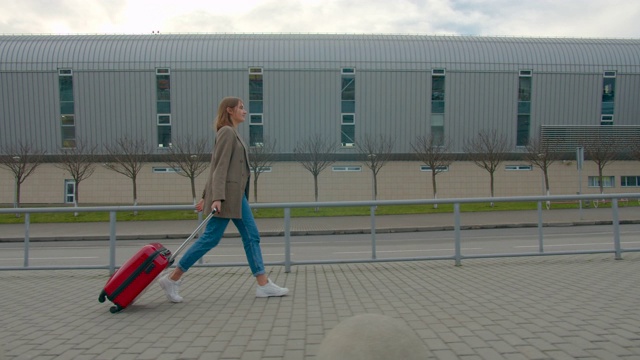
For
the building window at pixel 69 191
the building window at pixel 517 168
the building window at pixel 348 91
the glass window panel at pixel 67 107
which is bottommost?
the building window at pixel 69 191

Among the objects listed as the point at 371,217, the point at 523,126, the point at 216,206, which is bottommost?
the point at 371,217

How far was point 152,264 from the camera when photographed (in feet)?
16.0

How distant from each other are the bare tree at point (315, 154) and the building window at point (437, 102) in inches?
295

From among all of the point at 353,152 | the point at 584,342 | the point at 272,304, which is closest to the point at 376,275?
the point at 272,304

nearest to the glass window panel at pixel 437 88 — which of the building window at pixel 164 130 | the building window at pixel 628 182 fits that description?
the building window at pixel 628 182

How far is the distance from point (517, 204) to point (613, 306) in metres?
3.17

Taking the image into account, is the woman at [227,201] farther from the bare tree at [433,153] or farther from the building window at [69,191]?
the building window at [69,191]

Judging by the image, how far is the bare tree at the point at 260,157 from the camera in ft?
99.4

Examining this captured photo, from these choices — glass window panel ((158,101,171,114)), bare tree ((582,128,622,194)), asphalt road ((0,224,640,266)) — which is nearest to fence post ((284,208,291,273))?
asphalt road ((0,224,640,266))

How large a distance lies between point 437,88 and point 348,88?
6.24 meters

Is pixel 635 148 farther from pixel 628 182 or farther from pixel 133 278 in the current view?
pixel 133 278

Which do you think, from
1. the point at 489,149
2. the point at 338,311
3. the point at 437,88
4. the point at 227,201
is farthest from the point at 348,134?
the point at 338,311

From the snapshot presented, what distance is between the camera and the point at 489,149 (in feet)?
106

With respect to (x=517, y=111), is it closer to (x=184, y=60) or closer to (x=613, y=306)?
(x=184, y=60)
